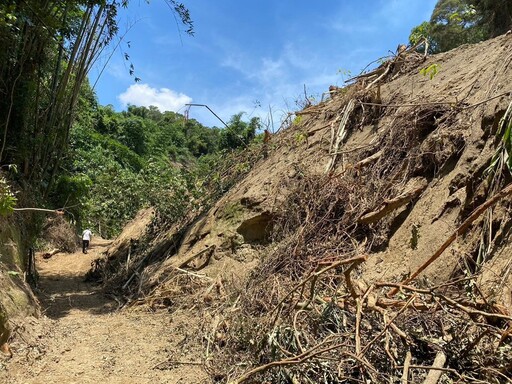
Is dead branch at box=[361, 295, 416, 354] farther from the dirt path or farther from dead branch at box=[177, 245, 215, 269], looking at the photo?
dead branch at box=[177, 245, 215, 269]

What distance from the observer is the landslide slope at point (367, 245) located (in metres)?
2.77

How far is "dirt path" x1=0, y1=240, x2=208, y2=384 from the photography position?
381 cm

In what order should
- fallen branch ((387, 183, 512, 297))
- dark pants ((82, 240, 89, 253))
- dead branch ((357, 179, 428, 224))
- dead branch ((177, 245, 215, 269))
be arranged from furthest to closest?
1. dark pants ((82, 240, 89, 253))
2. dead branch ((177, 245, 215, 269))
3. dead branch ((357, 179, 428, 224))
4. fallen branch ((387, 183, 512, 297))

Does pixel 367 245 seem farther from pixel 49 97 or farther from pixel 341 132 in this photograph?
pixel 49 97

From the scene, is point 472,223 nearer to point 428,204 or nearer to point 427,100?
point 428,204

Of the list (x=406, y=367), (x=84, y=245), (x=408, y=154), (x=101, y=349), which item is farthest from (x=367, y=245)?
(x=84, y=245)

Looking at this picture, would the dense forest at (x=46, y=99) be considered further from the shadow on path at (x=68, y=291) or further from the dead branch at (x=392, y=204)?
the dead branch at (x=392, y=204)

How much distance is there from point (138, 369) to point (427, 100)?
177 inches

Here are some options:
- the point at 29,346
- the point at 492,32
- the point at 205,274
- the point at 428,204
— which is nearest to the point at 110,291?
the point at 205,274

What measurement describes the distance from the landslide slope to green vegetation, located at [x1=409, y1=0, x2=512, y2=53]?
6512 millimetres

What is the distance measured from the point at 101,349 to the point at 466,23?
1568 cm

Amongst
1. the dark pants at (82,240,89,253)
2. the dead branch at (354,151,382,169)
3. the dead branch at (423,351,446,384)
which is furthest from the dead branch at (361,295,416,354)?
the dark pants at (82,240,89,253)

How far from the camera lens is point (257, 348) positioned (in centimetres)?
345

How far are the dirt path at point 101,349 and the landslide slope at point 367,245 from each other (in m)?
0.30
